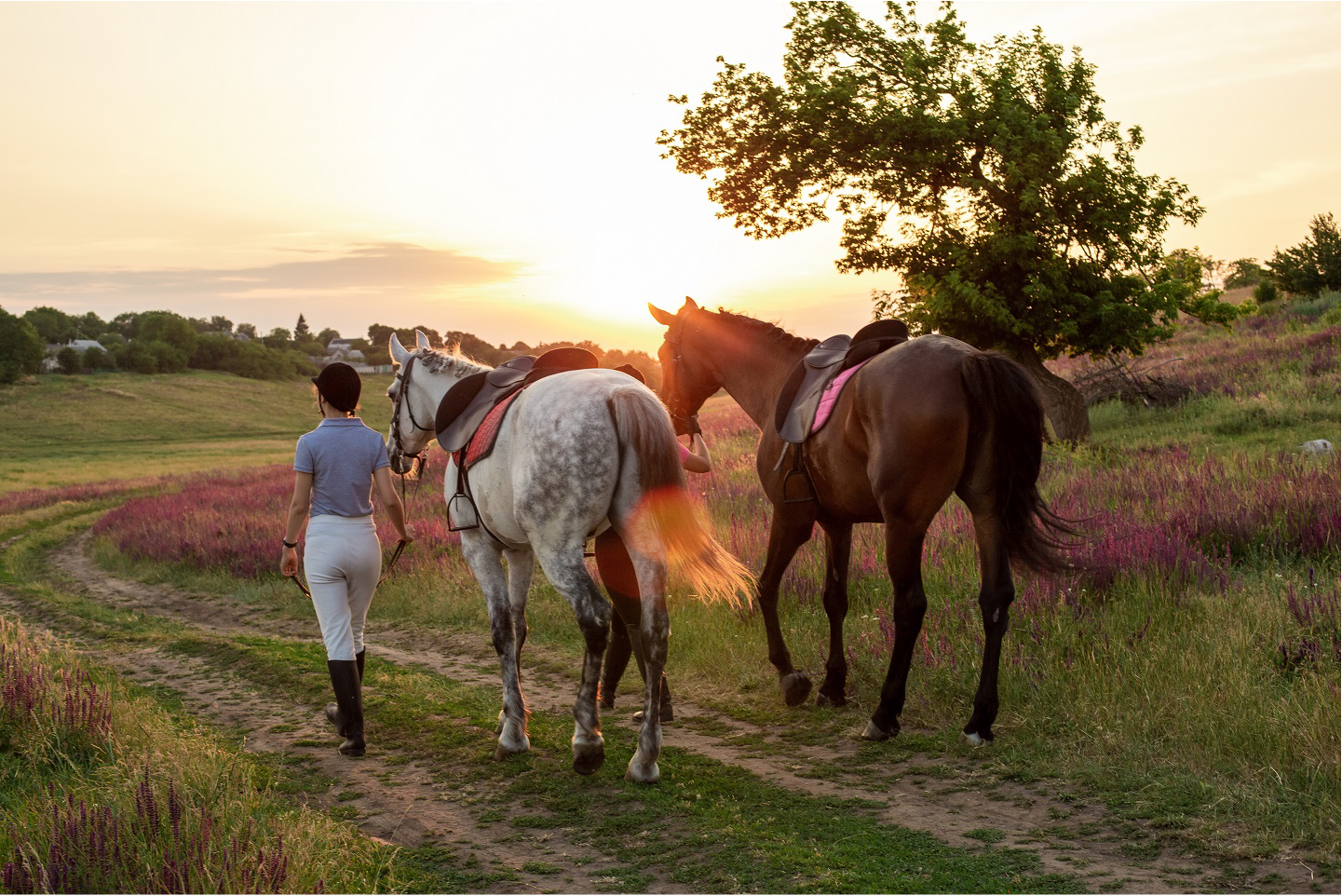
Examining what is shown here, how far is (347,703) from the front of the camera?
5.80 metres

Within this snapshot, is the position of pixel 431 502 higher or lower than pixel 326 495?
lower

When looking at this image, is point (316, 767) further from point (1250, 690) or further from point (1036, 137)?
point (1036, 137)

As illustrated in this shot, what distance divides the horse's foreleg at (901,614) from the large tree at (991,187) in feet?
36.0

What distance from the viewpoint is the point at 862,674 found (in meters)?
6.38

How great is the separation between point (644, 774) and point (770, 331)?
3475mm

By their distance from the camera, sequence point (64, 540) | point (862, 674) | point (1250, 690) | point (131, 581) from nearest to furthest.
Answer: point (1250, 690), point (862, 674), point (131, 581), point (64, 540)

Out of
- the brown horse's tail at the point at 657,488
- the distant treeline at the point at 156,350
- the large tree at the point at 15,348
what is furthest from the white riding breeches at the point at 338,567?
the large tree at the point at 15,348

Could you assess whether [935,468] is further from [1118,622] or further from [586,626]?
[586,626]

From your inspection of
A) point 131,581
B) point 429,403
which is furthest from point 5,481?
point 429,403

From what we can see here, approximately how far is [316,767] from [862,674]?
11.6ft

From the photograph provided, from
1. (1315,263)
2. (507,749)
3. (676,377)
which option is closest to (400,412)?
(676,377)

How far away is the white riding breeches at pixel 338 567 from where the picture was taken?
5.68 m

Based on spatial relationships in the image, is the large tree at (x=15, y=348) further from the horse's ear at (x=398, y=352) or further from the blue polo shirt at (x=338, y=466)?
the blue polo shirt at (x=338, y=466)

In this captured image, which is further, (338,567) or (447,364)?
(447,364)
